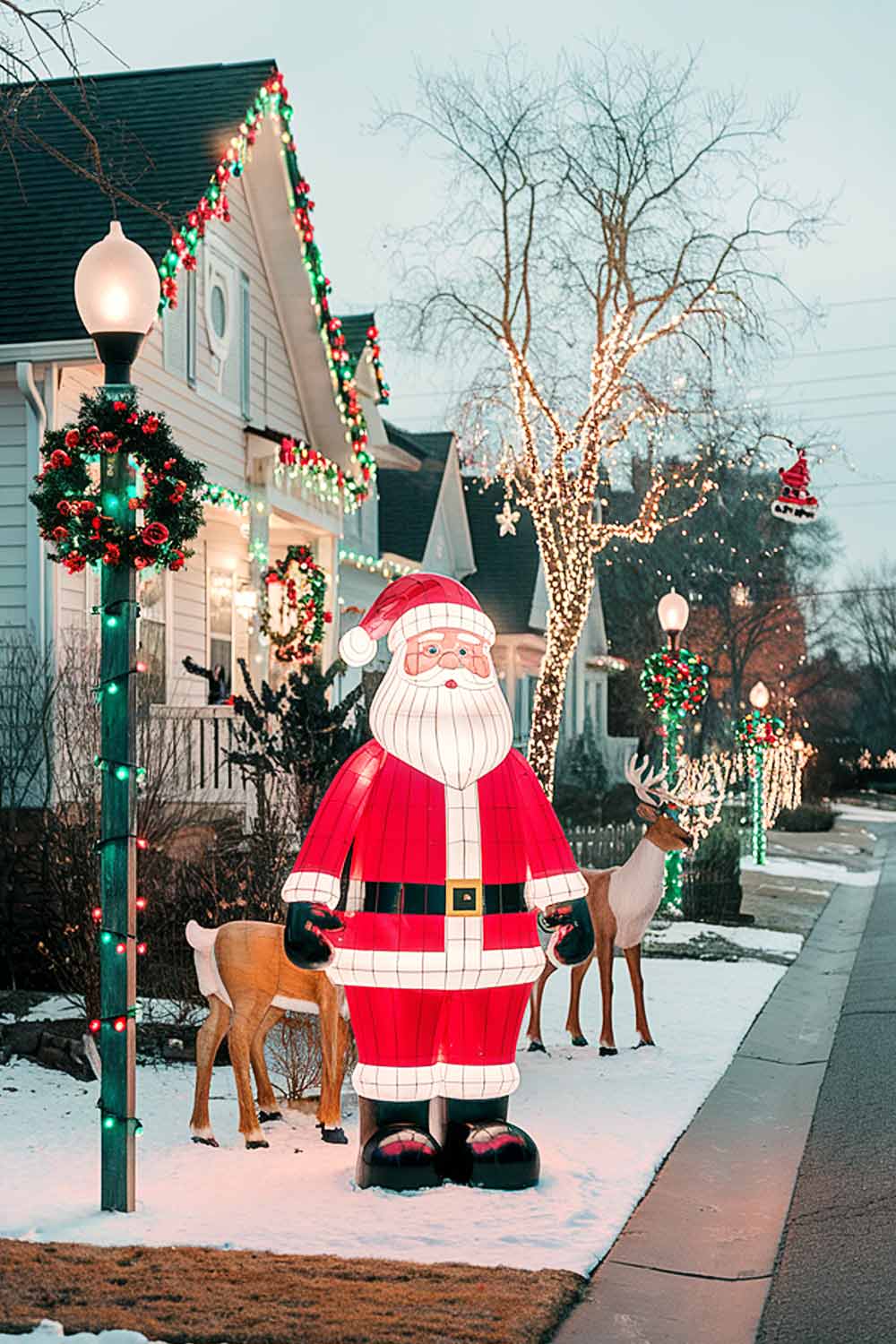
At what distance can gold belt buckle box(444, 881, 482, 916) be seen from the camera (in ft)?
21.0

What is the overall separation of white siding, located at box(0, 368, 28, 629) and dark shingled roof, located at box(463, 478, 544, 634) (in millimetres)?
19477

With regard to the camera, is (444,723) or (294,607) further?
A: (294,607)

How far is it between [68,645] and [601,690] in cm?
3092

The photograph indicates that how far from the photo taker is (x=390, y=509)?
28.5 m

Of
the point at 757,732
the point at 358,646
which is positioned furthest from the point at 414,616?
the point at 757,732

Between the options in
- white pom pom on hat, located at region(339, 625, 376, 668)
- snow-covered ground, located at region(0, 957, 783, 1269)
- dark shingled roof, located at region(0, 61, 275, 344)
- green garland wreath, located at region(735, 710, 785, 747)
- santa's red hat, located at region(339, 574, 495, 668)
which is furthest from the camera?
green garland wreath, located at region(735, 710, 785, 747)

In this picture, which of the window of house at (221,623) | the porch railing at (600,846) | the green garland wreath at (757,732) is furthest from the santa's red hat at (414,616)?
the green garland wreath at (757,732)

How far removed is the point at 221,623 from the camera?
17.6 metres

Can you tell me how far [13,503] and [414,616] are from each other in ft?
20.4

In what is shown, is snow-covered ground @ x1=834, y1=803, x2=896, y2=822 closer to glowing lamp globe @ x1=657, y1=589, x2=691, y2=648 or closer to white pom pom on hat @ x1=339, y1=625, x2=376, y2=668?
glowing lamp globe @ x1=657, y1=589, x2=691, y2=648

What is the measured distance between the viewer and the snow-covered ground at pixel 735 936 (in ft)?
50.4

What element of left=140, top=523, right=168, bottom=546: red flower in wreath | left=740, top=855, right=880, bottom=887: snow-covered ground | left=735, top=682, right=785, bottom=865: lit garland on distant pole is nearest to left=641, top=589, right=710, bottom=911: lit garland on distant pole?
left=740, top=855, right=880, bottom=887: snow-covered ground

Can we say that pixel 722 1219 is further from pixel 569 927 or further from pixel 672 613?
pixel 672 613

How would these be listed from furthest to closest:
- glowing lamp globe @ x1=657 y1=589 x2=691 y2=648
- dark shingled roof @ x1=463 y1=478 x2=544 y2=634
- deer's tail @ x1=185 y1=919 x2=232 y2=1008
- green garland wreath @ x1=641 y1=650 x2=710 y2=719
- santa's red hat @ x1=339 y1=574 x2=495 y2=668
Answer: dark shingled roof @ x1=463 y1=478 x2=544 y2=634 → green garland wreath @ x1=641 y1=650 x2=710 y2=719 → glowing lamp globe @ x1=657 y1=589 x2=691 y2=648 → deer's tail @ x1=185 y1=919 x2=232 y2=1008 → santa's red hat @ x1=339 y1=574 x2=495 y2=668
